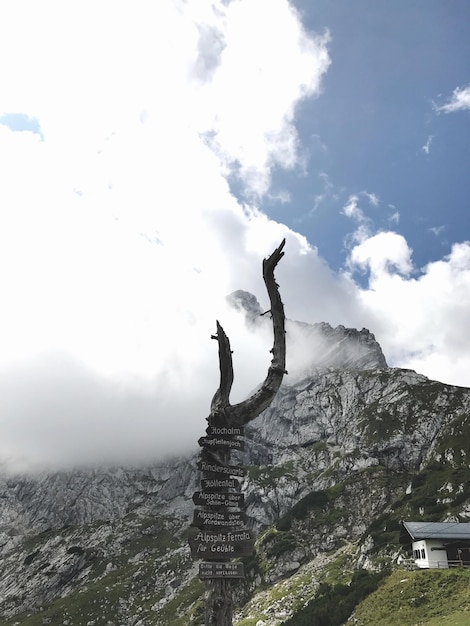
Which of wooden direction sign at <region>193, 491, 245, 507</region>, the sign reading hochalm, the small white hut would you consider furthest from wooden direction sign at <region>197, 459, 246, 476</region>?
the small white hut

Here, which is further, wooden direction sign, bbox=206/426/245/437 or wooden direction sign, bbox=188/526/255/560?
wooden direction sign, bbox=206/426/245/437

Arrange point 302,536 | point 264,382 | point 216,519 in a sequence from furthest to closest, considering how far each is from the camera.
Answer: point 302,536 < point 264,382 < point 216,519

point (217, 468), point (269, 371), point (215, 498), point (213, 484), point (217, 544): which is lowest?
point (217, 544)

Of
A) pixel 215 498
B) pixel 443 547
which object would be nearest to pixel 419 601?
pixel 443 547

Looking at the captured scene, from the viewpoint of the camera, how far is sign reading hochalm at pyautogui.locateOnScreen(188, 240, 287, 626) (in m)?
12.2

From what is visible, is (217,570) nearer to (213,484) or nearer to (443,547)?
(213,484)

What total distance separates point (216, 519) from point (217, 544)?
0.64 meters

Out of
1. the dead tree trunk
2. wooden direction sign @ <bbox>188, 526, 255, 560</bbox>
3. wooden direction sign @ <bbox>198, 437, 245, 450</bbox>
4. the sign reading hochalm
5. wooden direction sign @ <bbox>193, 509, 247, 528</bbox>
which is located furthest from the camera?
the dead tree trunk

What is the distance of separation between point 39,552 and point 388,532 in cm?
17030

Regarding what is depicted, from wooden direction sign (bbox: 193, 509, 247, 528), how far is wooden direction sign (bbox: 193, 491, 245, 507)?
25cm

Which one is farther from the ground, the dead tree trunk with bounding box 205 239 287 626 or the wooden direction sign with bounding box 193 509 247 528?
the dead tree trunk with bounding box 205 239 287 626

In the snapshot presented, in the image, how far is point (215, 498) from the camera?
43.0ft

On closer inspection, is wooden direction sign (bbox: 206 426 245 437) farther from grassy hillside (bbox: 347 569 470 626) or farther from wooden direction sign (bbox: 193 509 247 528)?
grassy hillside (bbox: 347 569 470 626)

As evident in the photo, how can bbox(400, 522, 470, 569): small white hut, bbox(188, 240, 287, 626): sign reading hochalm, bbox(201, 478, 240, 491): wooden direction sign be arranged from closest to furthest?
bbox(188, 240, 287, 626): sign reading hochalm → bbox(201, 478, 240, 491): wooden direction sign → bbox(400, 522, 470, 569): small white hut
